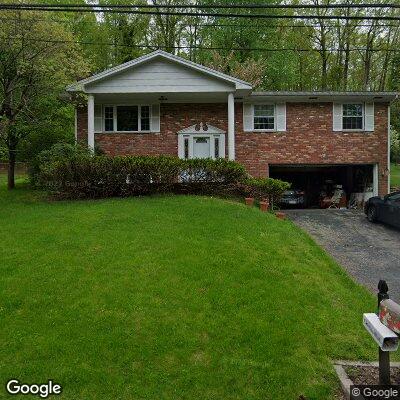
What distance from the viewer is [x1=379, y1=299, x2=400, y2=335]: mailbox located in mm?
3441

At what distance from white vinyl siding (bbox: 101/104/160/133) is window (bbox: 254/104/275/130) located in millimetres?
4261

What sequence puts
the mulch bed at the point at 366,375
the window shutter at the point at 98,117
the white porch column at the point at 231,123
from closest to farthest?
the mulch bed at the point at 366,375, the white porch column at the point at 231,123, the window shutter at the point at 98,117

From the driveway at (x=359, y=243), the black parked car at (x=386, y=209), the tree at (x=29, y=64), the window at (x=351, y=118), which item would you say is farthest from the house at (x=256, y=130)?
the black parked car at (x=386, y=209)

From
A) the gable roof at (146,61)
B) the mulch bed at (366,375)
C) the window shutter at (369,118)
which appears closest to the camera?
the mulch bed at (366,375)

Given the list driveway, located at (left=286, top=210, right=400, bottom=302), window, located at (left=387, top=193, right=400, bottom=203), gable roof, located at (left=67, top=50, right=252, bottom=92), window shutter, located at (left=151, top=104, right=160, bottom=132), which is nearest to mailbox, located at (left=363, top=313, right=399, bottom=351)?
driveway, located at (left=286, top=210, right=400, bottom=302)

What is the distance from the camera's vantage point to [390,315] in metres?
3.56

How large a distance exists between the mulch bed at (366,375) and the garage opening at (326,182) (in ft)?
48.3

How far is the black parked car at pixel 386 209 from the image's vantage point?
1236 centimetres

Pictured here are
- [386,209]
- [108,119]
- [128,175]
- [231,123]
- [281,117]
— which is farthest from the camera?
[108,119]

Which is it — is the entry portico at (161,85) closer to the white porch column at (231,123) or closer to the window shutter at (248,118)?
the white porch column at (231,123)

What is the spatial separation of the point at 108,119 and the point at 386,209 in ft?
38.2

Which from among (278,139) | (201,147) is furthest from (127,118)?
(278,139)

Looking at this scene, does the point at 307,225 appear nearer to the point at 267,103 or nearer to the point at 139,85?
the point at 267,103

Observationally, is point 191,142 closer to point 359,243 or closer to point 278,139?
point 278,139
